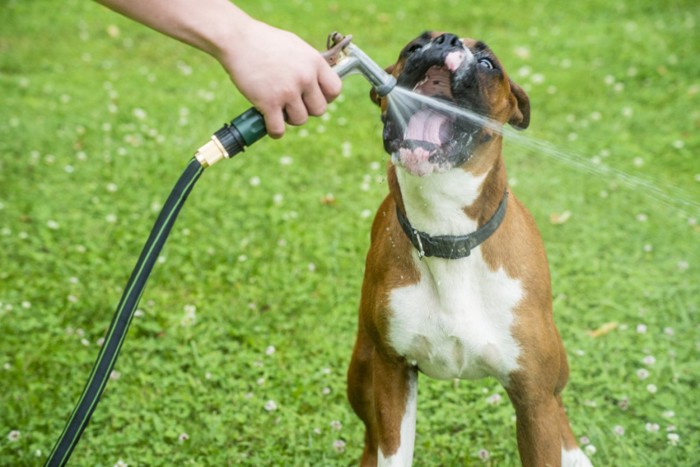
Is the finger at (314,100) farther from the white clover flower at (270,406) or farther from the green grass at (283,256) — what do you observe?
the white clover flower at (270,406)

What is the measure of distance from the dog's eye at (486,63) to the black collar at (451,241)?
422mm

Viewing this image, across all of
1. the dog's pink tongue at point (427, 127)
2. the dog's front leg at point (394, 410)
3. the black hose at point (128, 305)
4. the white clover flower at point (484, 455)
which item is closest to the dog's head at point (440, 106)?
the dog's pink tongue at point (427, 127)

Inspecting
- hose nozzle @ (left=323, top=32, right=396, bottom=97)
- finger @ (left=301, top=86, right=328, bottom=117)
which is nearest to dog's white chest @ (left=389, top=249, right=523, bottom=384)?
hose nozzle @ (left=323, top=32, right=396, bottom=97)

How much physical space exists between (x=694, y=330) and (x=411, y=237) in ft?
7.42

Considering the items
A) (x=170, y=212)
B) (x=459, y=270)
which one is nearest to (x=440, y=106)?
(x=459, y=270)

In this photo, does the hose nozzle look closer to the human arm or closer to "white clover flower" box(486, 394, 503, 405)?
the human arm

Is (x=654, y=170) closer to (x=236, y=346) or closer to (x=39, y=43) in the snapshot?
(x=236, y=346)

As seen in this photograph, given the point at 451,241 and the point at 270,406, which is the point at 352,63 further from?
the point at 270,406

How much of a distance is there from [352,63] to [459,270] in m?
0.75

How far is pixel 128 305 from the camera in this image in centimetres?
213

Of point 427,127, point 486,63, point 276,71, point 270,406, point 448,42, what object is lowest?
point 270,406

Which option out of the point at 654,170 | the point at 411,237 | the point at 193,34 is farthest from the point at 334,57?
the point at 654,170

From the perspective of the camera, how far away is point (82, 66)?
809 cm

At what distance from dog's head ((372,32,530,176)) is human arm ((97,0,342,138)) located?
0.40 m
